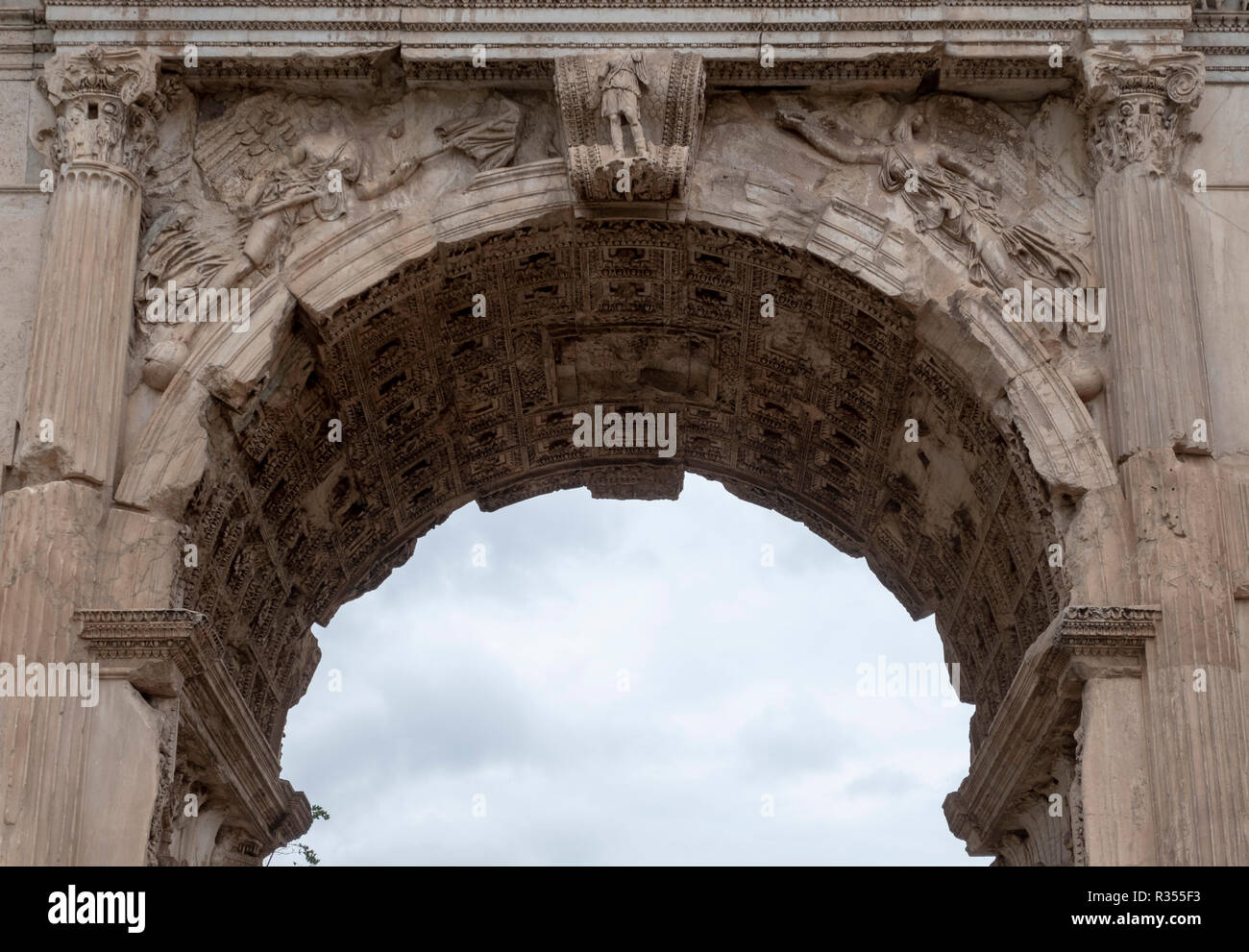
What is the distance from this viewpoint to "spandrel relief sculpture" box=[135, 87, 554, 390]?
1525 cm

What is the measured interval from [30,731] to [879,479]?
777cm

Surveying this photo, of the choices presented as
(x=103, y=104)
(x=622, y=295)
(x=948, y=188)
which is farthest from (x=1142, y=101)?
(x=103, y=104)

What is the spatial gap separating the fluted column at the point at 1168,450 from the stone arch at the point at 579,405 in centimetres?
36

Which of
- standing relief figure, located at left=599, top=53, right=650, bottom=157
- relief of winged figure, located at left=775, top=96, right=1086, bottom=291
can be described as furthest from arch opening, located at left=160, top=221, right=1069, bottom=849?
standing relief figure, located at left=599, top=53, right=650, bottom=157

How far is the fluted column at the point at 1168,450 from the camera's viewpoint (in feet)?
42.4

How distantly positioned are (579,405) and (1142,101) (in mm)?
5725

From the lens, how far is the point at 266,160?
15688 millimetres

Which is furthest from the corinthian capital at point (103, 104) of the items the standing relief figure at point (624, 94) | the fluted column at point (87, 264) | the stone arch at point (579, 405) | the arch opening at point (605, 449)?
the standing relief figure at point (624, 94)

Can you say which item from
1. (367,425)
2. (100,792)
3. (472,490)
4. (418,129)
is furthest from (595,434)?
(100,792)

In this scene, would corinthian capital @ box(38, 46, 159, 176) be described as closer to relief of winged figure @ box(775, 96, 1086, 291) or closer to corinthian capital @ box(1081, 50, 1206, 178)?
relief of winged figure @ box(775, 96, 1086, 291)

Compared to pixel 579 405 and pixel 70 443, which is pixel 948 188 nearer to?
pixel 579 405

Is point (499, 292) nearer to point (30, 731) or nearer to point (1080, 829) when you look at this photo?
point (30, 731)

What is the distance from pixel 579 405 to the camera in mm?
18203

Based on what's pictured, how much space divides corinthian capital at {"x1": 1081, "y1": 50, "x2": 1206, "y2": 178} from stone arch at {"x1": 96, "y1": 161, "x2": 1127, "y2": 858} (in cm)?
156
